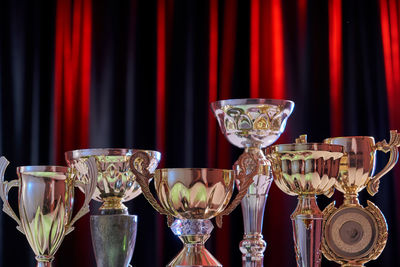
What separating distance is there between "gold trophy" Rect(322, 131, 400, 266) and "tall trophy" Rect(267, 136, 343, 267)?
0.31 ft

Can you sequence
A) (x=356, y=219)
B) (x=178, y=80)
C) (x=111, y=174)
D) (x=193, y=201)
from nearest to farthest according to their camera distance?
(x=193, y=201) < (x=111, y=174) < (x=356, y=219) < (x=178, y=80)

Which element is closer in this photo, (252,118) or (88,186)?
(88,186)

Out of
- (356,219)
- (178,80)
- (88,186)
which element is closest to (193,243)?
(88,186)

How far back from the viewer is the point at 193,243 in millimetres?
798

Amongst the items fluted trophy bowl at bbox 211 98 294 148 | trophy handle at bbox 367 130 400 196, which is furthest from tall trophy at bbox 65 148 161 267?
trophy handle at bbox 367 130 400 196

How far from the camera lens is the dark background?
1826mm

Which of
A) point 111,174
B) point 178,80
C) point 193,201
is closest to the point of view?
point 193,201

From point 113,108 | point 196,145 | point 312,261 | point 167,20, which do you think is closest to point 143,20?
point 167,20

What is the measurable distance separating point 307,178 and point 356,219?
0.54ft

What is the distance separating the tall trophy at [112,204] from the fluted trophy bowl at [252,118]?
0.41 ft

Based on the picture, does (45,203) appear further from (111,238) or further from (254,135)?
(254,135)

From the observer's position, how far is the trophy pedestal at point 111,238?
836 millimetres

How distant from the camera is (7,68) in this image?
185cm

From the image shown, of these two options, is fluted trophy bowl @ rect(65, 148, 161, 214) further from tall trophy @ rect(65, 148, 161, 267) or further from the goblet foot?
the goblet foot
